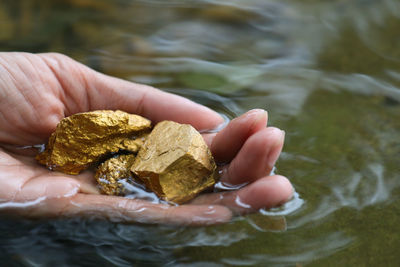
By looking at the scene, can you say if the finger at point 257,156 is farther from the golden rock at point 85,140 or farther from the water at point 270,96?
the golden rock at point 85,140

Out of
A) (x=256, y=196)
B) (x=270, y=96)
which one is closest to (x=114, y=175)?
(x=256, y=196)

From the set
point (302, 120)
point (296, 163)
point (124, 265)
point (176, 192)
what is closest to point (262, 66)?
point (302, 120)

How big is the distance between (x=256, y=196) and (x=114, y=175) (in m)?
0.65

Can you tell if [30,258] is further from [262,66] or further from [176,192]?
[262,66]

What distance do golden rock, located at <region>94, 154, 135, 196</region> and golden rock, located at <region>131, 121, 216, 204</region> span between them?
78 mm

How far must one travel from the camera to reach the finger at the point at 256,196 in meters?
1.66

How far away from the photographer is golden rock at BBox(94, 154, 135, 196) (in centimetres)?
194

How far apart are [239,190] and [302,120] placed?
1023 millimetres

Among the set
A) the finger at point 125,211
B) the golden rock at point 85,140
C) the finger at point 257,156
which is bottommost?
the finger at point 125,211

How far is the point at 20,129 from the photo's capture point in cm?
222

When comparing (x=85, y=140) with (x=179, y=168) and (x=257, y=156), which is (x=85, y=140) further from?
(x=257, y=156)

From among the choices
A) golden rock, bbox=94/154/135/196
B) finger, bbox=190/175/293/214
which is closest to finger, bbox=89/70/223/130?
golden rock, bbox=94/154/135/196

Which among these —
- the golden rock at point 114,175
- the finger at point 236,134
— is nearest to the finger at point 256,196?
the finger at point 236,134

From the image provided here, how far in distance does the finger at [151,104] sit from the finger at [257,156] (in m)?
0.46
